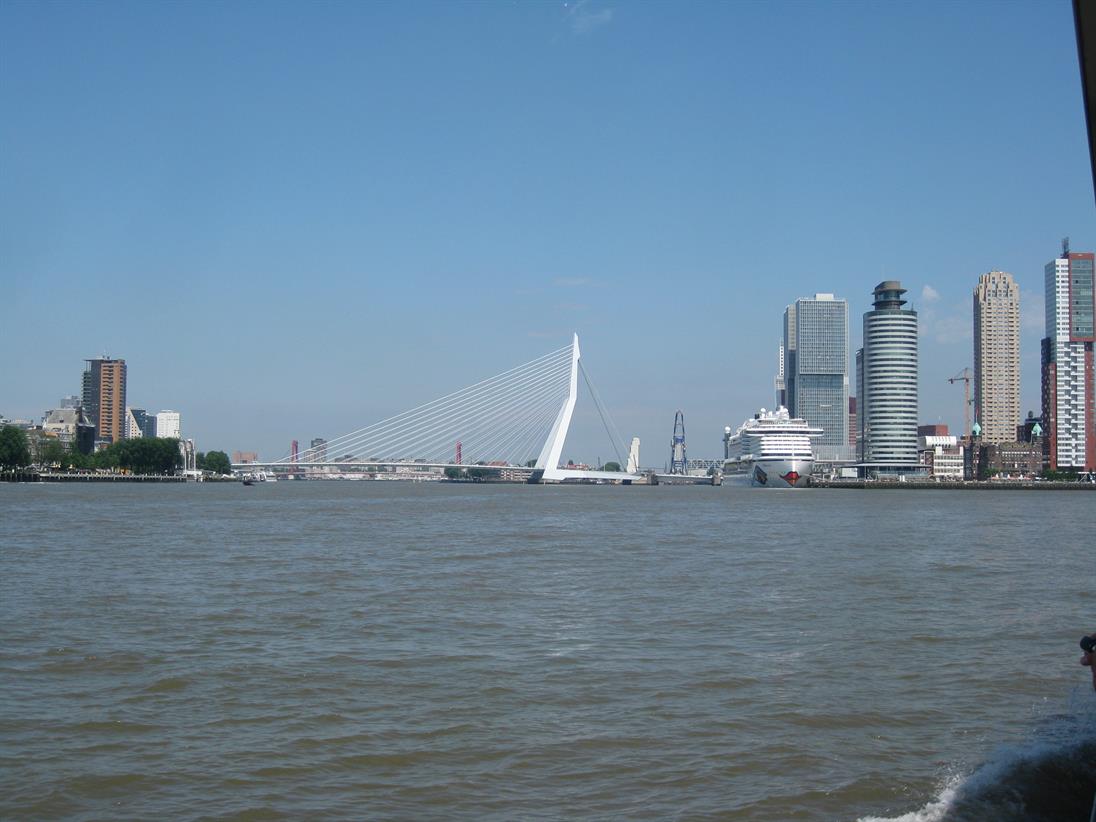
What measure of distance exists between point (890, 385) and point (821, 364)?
2634 inches

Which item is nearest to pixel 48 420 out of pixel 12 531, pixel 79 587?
pixel 12 531

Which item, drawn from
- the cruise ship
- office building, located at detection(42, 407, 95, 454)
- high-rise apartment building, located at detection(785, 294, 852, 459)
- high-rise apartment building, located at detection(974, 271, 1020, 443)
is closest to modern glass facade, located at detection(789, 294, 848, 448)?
high-rise apartment building, located at detection(785, 294, 852, 459)

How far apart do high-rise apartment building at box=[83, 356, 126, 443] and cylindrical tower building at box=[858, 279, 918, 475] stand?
119m

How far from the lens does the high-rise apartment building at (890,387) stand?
118750 millimetres

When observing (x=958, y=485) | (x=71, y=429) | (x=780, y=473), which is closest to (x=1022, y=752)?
(x=780, y=473)

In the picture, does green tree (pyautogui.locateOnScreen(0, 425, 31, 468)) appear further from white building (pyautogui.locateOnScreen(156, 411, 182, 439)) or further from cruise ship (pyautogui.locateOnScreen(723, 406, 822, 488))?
white building (pyautogui.locateOnScreen(156, 411, 182, 439))

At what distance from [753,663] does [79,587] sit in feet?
30.8

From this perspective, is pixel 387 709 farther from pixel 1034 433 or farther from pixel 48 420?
pixel 48 420

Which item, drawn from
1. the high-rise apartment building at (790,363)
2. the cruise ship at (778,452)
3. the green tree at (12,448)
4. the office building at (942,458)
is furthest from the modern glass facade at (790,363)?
the green tree at (12,448)

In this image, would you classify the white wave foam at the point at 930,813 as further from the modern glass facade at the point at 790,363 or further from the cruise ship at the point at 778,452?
the modern glass facade at the point at 790,363

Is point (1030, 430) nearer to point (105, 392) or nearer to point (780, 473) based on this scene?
point (780, 473)

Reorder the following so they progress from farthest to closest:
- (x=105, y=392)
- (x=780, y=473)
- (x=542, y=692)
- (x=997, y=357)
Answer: (x=105, y=392), (x=997, y=357), (x=780, y=473), (x=542, y=692)

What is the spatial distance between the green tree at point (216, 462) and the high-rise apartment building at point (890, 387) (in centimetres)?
7514

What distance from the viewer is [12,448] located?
87.5 meters
